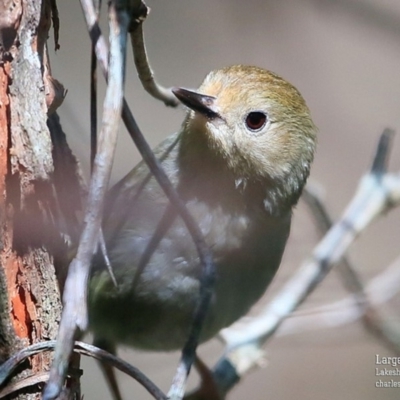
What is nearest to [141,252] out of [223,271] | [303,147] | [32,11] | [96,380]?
[223,271]

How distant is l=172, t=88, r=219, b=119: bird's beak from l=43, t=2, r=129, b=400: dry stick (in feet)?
1.78

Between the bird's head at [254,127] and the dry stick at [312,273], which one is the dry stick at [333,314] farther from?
the bird's head at [254,127]

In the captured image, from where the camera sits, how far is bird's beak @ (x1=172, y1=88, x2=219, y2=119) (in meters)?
1.86

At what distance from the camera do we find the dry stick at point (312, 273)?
249cm

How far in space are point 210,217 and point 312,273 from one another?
2.12ft

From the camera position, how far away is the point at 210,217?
2055 millimetres

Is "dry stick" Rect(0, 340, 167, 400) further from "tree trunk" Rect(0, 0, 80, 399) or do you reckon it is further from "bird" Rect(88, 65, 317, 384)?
"bird" Rect(88, 65, 317, 384)

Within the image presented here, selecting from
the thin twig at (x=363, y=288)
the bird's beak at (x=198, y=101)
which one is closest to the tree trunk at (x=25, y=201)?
the bird's beak at (x=198, y=101)

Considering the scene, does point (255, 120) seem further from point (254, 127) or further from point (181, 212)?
point (181, 212)

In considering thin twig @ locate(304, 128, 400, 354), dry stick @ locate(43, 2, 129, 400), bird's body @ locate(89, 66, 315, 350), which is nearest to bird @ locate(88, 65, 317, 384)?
bird's body @ locate(89, 66, 315, 350)

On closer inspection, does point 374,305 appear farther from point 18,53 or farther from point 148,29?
point 148,29

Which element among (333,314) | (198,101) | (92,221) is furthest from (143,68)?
(333,314)

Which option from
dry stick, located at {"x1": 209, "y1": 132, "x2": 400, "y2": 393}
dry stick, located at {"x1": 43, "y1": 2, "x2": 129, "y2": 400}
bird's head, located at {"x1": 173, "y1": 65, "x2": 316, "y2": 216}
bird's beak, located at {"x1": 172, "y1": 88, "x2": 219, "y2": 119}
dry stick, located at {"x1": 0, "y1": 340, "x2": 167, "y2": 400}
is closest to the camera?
dry stick, located at {"x1": 43, "y1": 2, "x2": 129, "y2": 400}

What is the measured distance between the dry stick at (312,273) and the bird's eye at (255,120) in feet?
1.77
